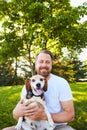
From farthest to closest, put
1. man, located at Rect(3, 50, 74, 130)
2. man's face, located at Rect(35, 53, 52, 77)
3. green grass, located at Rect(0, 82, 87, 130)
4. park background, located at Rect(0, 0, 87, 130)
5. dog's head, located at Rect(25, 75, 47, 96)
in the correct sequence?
1. park background, located at Rect(0, 0, 87, 130)
2. green grass, located at Rect(0, 82, 87, 130)
3. man's face, located at Rect(35, 53, 52, 77)
4. man, located at Rect(3, 50, 74, 130)
5. dog's head, located at Rect(25, 75, 47, 96)

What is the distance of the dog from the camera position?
4301 mm

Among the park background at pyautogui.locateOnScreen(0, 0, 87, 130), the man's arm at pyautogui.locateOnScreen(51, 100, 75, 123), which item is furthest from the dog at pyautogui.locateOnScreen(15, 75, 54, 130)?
the park background at pyautogui.locateOnScreen(0, 0, 87, 130)

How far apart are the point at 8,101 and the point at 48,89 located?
6548 mm

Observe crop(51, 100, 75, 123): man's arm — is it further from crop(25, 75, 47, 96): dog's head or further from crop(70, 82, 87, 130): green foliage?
crop(70, 82, 87, 130): green foliage

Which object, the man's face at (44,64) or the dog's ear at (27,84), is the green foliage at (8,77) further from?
the dog's ear at (27,84)

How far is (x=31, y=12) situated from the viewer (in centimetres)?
1803

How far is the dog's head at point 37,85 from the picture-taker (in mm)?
4270

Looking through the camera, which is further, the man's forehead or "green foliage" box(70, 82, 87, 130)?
"green foliage" box(70, 82, 87, 130)

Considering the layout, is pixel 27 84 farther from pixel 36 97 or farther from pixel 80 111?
pixel 80 111

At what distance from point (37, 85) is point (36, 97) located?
165 millimetres

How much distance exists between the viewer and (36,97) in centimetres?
434

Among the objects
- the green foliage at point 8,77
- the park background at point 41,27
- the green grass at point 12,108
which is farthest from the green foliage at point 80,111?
the green foliage at point 8,77

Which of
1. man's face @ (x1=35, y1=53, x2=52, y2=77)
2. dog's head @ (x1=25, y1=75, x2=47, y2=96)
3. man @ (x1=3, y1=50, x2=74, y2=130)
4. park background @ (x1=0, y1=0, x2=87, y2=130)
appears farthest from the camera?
park background @ (x1=0, y1=0, x2=87, y2=130)

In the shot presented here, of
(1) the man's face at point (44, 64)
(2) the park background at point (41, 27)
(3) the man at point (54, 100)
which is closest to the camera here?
(3) the man at point (54, 100)
